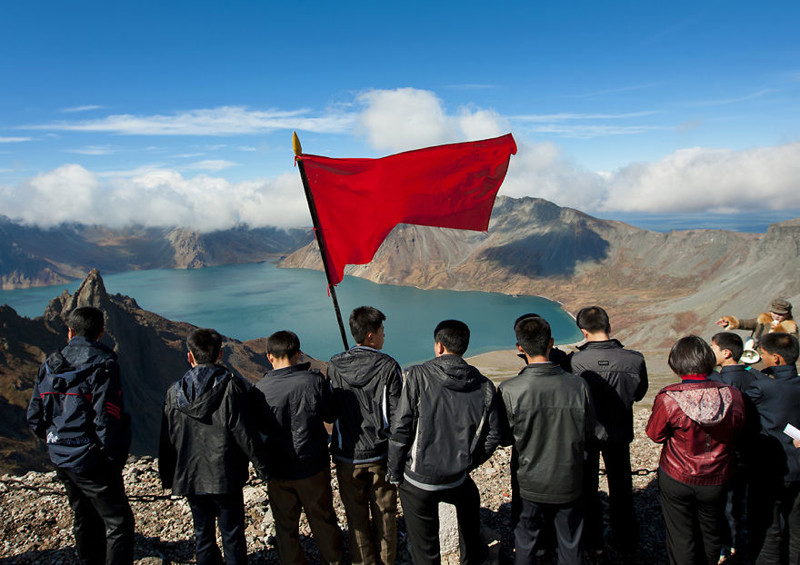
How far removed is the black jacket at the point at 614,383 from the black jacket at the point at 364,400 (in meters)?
1.93

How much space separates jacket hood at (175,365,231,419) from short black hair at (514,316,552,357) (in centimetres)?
264

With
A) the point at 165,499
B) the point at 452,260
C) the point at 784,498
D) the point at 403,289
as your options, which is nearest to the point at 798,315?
the point at 784,498

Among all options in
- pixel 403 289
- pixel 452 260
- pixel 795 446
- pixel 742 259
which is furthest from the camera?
pixel 452 260

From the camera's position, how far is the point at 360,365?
4359 mm

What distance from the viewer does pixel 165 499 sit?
6387 millimetres

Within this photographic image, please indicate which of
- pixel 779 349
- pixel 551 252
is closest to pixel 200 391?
pixel 779 349

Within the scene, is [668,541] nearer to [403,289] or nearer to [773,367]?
[773,367]

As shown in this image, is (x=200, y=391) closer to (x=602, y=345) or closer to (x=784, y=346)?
(x=602, y=345)

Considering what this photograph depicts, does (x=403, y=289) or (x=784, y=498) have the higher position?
(x=784, y=498)

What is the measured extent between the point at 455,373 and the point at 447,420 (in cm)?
41

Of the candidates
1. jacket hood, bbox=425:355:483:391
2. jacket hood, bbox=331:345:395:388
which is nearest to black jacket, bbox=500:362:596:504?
jacket hood, bbox=425:355:483:391

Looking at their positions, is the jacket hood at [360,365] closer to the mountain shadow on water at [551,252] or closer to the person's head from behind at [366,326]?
the person's head from behind at [366,326]

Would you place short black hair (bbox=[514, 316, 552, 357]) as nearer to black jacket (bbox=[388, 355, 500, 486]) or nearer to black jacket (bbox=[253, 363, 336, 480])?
black jacket (bbox=[388, 355, 500, 486])

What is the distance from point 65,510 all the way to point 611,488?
6.71 metres
